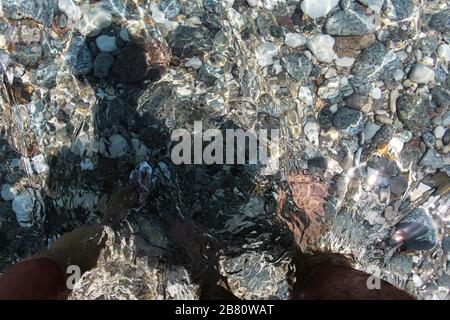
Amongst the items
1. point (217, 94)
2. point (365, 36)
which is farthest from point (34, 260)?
point (365, 36)

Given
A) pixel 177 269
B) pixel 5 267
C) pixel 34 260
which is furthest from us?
pixel 5 267

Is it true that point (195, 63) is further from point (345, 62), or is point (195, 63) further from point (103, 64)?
point (345, 62)

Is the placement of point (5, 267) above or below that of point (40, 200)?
below

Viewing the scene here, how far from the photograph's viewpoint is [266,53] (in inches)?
131

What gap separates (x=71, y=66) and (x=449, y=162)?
8.23 ft

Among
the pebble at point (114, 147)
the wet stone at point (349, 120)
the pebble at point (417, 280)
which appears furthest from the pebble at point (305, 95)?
the pebble at point (417, 280)

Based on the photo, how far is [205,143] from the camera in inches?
127

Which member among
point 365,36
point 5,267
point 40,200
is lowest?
point 5,267

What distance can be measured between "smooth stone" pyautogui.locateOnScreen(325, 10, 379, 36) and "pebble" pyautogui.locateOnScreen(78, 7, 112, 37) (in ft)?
4.64

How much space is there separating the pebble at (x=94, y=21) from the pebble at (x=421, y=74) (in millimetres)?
1983

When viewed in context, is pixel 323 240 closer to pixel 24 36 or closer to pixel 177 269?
pixel 177 269

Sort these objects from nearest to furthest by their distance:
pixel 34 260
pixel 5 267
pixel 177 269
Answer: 1. pixel 34 260
2. pixel 177 269
3. pixel 5 267

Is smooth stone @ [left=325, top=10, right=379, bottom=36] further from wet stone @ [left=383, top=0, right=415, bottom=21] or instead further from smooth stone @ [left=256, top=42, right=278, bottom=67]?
Result: smooth stone @ [left=256, top=42, right=278, bottom=67]

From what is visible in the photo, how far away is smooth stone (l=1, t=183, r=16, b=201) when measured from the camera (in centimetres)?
329
